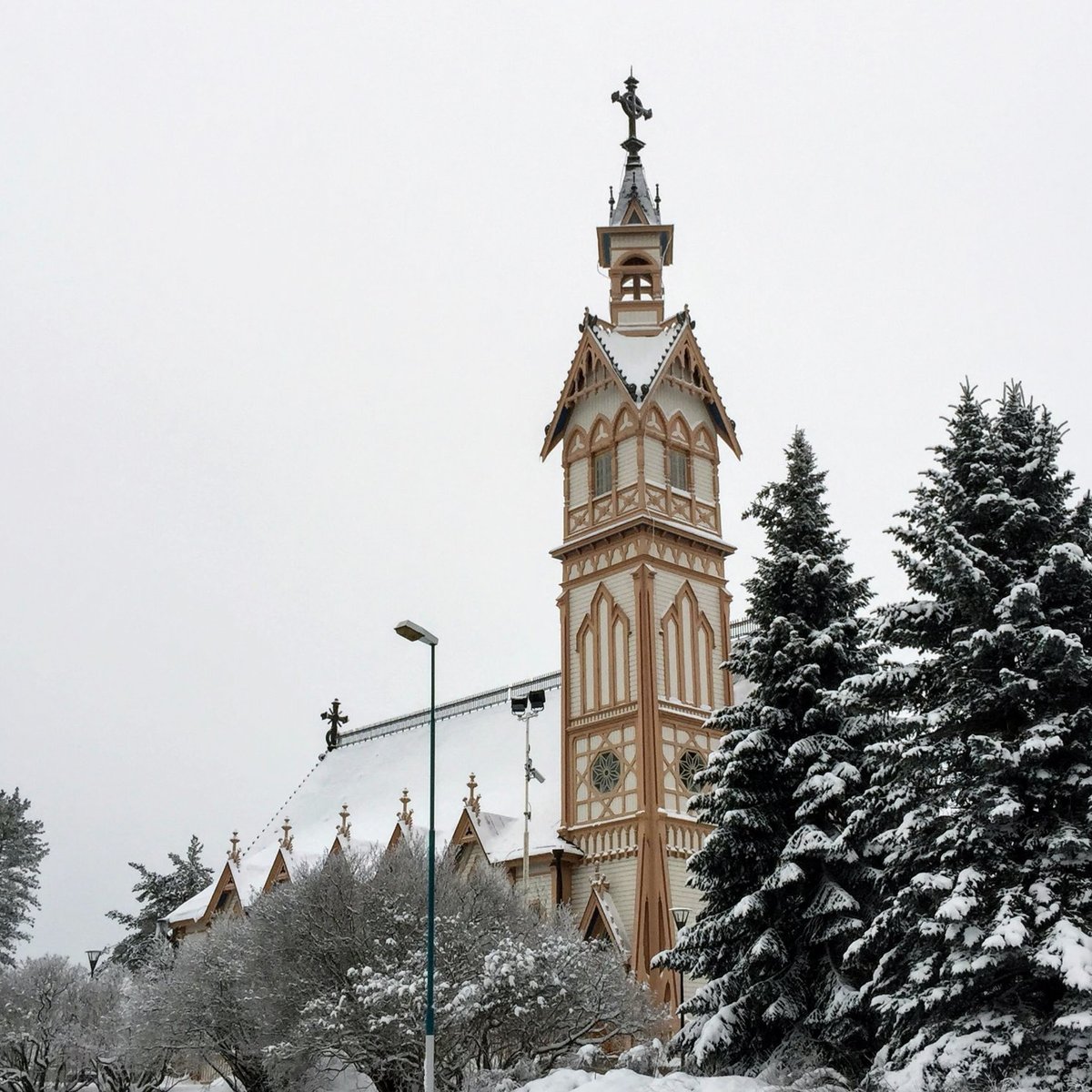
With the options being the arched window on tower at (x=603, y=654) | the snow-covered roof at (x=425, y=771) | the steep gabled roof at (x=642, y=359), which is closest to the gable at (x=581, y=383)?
the steep gabled roof at (x=642, y=359)

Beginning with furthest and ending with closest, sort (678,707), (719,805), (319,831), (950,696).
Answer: (319,831) → (678,707) → (719,805) → (950,696)

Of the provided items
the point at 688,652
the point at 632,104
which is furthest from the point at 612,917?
the point at 632,104

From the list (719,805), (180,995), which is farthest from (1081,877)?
(180,995)

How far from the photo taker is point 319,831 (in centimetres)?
5456

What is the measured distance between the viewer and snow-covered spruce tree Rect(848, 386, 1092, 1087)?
16.7m

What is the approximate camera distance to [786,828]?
76.8ft

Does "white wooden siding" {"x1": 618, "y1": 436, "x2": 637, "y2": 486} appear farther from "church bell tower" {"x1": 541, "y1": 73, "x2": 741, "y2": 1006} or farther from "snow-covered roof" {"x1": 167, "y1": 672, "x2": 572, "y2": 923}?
"snow-covered roof" {"x1": 167, "y1": 672, "x2": 572, "y2": 923}

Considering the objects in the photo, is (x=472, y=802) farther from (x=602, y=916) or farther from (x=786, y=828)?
(x=786, y=828)

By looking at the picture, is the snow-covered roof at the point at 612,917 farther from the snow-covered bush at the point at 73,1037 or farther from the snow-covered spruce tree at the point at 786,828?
the snow-covered spruce tree at the point at 786,828

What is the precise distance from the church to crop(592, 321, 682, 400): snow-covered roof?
0.06m

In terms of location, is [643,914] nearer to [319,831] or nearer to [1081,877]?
[319,831]

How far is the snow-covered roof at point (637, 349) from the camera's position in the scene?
1844 inches

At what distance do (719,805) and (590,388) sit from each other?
26.3 m

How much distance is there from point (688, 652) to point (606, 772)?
15.4 ft
